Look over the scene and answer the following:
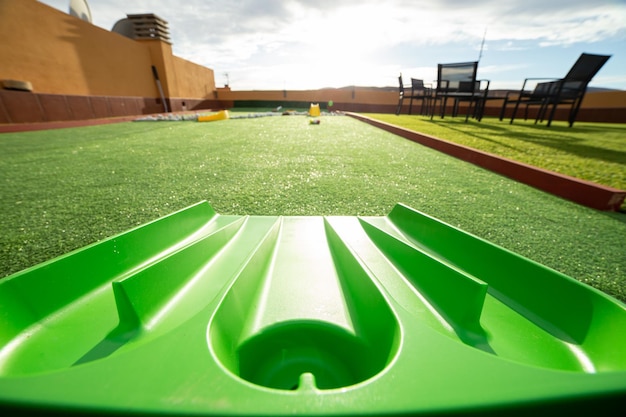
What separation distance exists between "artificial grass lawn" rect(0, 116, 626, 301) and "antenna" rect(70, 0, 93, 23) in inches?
512

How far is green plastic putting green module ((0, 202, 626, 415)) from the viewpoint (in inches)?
10.8

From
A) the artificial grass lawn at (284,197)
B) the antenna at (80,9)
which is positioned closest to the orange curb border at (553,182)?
the artificial grass lawn at (284,197)

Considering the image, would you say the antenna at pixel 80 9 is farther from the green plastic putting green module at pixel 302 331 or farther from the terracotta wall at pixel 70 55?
the green plastic putting green module at pixel 302 331

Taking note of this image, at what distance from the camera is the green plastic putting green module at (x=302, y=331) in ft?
0.90

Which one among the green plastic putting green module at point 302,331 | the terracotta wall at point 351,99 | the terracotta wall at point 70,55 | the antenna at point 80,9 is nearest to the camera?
the green plastic putting green module at point 302,331

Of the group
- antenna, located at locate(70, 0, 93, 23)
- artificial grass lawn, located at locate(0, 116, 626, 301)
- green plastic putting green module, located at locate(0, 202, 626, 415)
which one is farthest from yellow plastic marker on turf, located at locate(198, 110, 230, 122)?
antenna, located at locate(70, 0, 93, 23)

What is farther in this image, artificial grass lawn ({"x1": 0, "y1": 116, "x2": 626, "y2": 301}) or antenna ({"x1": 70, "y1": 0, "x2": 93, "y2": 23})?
antenna ({"x1": 70, "y1": 0, "x2": 93, "y2": 23})

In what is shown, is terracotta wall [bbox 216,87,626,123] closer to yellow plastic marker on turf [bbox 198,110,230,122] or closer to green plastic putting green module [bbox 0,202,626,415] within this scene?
yellow plastic marker on turf [bbox 198,110,230,122]

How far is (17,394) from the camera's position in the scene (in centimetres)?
25

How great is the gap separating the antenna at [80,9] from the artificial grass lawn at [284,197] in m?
13.0

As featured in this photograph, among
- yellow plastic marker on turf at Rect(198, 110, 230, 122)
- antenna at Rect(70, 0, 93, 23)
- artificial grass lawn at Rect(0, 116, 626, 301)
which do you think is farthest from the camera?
antenna at Rect(70, 0, 93, 23)

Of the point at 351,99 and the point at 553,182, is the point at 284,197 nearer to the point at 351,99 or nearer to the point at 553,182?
the point at 553,182

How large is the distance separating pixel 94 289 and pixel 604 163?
3.52 meters

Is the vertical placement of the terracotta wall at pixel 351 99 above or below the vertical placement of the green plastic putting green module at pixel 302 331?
above
